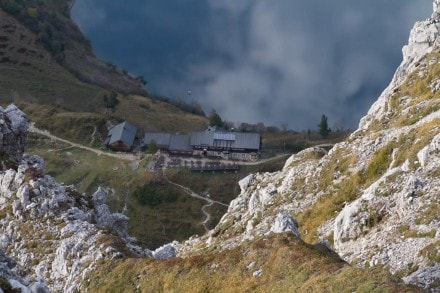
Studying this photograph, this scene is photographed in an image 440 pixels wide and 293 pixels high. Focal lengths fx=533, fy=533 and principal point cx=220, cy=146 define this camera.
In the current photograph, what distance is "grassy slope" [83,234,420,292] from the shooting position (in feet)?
113

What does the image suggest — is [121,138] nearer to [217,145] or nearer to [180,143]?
[180,143]

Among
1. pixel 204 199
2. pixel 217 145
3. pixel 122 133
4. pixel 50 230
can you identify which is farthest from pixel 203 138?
pixel 50 230

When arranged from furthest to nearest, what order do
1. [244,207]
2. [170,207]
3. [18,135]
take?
1. [170,207]
2. [244,207]
3. [18,135]

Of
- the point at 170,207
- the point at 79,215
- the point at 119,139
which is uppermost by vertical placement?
the point at 119,139

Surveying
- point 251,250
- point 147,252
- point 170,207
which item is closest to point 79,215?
point 147,252

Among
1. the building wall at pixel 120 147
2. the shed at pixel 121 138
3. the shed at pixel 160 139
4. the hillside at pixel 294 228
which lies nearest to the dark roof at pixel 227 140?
the shed at pixel 160 139

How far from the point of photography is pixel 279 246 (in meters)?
42.9

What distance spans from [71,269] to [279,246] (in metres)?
21.7

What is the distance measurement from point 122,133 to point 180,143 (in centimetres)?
1996

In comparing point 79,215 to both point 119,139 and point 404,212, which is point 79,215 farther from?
A: point 119,139

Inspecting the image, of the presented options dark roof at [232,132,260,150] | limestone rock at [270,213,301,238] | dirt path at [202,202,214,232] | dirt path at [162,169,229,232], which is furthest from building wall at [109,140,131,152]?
limestone rock at [270,213,301,238]

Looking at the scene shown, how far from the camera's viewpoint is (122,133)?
18125cm

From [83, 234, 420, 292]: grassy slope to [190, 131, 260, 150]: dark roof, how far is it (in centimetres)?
13109

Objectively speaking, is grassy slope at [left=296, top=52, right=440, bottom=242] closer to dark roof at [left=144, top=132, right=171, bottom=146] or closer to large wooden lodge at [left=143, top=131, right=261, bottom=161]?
large wooden lodge at [left=143, top=131, right=261, bottom=161]
